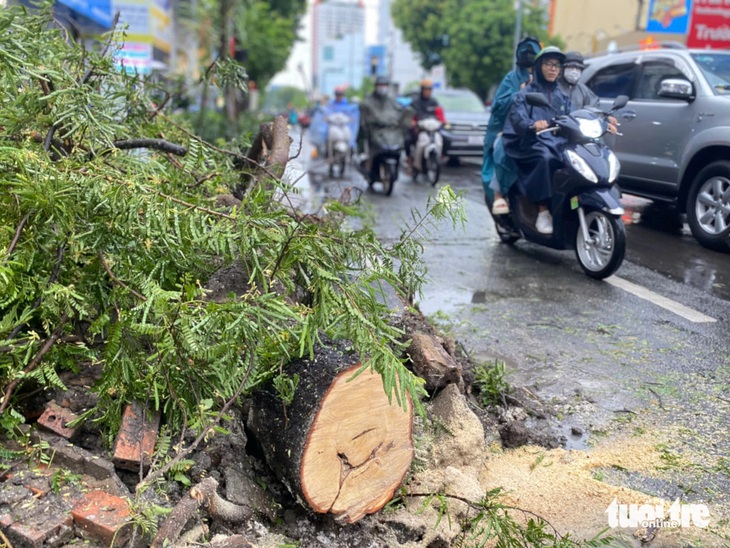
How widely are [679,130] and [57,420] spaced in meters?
7.19

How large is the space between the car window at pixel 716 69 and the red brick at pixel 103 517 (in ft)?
23.9

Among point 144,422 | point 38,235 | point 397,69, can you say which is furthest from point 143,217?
point 397,69

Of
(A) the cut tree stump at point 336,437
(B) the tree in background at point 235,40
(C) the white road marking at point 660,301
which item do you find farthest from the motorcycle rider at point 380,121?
(A) the cut tree stump at point 336,437

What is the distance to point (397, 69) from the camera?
341 ft

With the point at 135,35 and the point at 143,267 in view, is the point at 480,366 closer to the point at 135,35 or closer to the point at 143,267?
the point at 143,267

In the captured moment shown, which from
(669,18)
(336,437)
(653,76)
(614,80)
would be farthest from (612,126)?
(669,18)

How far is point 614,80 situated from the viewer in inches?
376

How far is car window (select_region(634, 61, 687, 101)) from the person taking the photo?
858 cm

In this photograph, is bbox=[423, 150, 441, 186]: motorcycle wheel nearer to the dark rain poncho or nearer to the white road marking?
the dark rain poncho

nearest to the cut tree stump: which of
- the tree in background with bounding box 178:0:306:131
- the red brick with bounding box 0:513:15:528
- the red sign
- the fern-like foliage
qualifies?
the fern-like foliage

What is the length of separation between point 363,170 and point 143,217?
417 inches

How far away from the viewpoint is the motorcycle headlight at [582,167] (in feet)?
20.7

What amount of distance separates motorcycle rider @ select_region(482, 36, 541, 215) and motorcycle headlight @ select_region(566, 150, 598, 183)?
2.84 feet

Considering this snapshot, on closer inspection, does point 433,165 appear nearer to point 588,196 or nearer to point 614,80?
point 614,80
